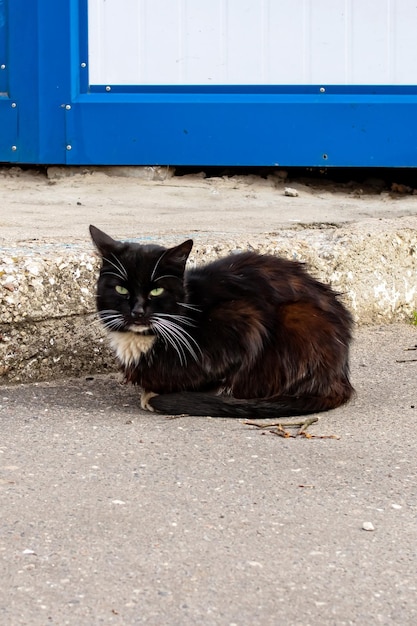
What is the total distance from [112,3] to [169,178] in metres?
1.02

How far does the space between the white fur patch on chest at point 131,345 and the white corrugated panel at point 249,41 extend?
98.8 inches

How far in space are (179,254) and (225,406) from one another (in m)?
0.57

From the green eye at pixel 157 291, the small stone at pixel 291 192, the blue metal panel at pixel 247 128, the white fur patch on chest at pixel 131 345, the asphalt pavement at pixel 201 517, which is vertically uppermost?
the blue metal panel at pixel 247 128

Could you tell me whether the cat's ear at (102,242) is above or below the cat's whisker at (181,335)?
above

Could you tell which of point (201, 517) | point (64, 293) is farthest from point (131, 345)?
point (201, 517)

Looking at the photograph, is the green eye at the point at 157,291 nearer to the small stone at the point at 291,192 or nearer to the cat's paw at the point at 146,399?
the cat's paw at the point at 146,399

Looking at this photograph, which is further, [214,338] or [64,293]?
[64,293]

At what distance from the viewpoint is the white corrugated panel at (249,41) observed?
19.3ft

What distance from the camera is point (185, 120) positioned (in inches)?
233

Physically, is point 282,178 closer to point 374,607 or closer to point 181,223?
point 181,223

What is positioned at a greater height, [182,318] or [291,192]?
[291,192]

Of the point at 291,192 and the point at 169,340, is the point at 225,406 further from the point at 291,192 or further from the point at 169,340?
the point at 291,192

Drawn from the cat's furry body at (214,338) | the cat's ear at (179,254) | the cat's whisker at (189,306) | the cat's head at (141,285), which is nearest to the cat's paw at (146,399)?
the cat's furry body at (214,338)

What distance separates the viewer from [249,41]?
234 inches
